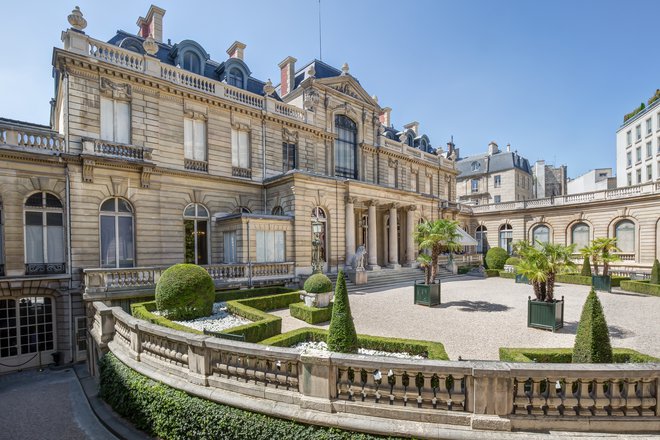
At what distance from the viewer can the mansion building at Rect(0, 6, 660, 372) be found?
46.7 feet

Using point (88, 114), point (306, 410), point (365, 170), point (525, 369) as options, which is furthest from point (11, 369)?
point (365, 170)

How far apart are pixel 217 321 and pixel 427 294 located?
9.57m

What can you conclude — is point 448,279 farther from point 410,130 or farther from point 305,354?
point 305,354

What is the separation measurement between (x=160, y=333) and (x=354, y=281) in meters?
14.8

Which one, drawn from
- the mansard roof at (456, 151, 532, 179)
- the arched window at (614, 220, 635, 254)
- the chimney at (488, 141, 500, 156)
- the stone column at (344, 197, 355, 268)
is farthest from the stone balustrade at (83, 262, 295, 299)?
the chimney at (488, 141, 500, 156)

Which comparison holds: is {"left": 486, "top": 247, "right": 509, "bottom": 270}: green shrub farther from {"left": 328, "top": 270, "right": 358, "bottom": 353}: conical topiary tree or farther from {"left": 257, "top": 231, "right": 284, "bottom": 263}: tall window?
{"left": 328, "top": 270, "right": 358, "bottom": 353}: conical topiary tree

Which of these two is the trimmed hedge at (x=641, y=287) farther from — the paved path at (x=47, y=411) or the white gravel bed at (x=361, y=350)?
the paved path at (x=47, y=411)

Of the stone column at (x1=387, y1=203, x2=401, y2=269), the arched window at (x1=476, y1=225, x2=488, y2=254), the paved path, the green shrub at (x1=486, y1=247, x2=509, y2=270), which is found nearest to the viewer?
the paved path

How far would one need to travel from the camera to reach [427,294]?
15164 mm

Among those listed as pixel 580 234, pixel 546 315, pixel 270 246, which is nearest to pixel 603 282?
pixel 546 315

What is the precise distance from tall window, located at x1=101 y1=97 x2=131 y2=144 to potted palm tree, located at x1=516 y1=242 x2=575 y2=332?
20.1m

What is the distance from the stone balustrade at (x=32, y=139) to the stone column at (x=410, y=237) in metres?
23.2

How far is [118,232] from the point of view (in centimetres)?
1627

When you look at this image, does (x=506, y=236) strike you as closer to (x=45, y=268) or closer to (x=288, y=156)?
(x=288, y=156)
